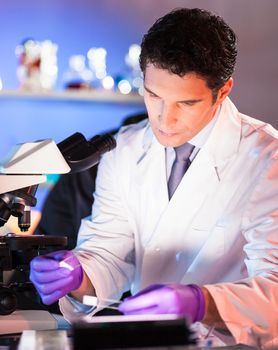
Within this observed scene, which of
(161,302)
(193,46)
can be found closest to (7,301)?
(161,302)

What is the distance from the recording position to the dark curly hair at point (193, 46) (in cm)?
179

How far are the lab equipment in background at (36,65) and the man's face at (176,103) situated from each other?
6.53ft

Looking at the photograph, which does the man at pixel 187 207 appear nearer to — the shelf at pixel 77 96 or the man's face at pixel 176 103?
the man's face at pixel 176 103

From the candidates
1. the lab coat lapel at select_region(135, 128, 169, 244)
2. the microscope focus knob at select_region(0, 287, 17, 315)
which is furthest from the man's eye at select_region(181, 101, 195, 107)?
the microscope focus knob at select_region(0, 287, 17, 315)

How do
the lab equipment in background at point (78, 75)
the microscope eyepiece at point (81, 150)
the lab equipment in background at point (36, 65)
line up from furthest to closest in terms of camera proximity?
the lab equipment in background at point (78, 75), the lab equipment in background at point (36, 65), the microscope eyepiece at point (81, 150)

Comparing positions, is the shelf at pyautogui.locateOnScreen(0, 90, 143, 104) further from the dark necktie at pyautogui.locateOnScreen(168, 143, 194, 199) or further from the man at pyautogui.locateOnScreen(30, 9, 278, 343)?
the dark necktie at pyautogui.locateOnScreen(168, 143, 194, 199)

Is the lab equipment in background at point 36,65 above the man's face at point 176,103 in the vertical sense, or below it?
below

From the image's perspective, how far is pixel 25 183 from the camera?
1.73 meters

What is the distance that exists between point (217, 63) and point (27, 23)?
2.43 m

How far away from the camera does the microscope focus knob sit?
1.79m

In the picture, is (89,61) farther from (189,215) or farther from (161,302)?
(161,302)

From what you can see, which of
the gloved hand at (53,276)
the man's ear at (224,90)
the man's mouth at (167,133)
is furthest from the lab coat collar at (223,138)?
the gloved hand at (53,276)

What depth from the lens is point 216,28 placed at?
6.07 ft

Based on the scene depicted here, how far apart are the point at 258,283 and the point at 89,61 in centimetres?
246
